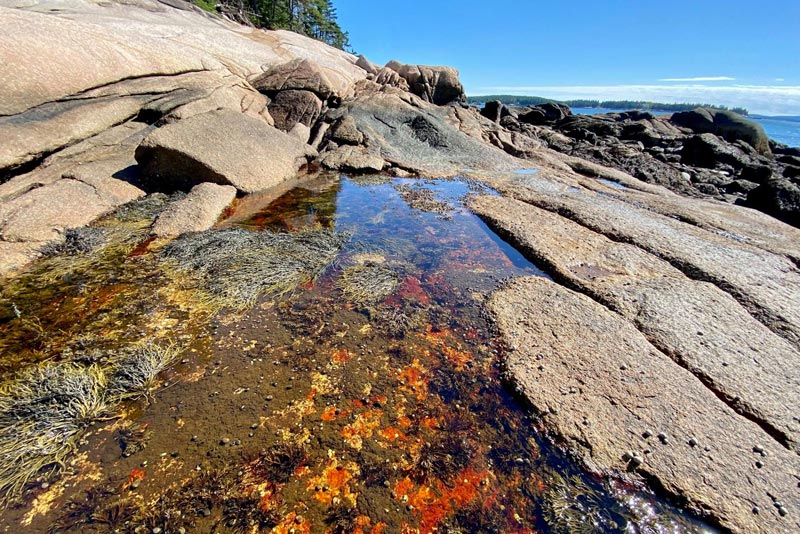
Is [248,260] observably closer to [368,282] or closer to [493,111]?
[368,282]

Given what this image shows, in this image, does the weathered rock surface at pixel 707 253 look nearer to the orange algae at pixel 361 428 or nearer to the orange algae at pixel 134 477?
the orange algae at pixel 361 428

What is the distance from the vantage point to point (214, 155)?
6984 mm

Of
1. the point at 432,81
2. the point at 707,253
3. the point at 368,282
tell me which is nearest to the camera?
the point at 368,282

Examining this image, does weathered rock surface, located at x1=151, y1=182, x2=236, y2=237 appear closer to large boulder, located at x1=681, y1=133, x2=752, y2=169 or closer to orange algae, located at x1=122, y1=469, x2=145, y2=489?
orange algae, located at x1=122, y1=469, x2=145, y2=489

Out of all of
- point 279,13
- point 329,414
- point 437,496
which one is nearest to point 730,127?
point 437,496

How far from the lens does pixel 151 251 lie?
4879 millimetres

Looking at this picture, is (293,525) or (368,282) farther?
(368,282)

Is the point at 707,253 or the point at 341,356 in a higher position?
the point at 707,253

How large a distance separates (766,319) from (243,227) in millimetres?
7450

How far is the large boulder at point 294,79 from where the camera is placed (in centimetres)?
1191

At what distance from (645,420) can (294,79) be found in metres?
13.6

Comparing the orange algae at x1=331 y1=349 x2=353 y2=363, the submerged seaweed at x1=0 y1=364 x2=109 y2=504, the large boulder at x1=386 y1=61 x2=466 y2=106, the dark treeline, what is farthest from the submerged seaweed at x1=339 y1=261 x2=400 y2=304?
the dark treeline

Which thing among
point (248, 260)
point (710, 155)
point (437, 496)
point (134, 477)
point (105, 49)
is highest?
point (105, 49)

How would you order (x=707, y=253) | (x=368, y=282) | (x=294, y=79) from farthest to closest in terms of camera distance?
(x=294, y=79) < (x=707, y=253) < (x=368, y=282)
